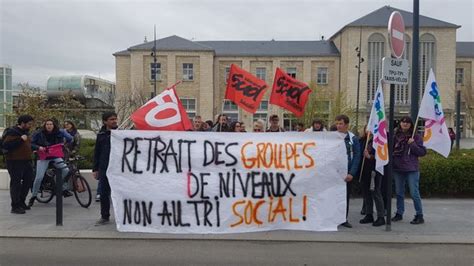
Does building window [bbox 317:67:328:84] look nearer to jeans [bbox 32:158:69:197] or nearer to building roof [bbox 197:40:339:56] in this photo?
building roof [bbox 197:40:339:56]

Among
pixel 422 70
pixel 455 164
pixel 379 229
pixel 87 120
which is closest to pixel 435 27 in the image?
pixel 422 70

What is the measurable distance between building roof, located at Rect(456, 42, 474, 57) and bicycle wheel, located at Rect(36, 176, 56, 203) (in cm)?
6480

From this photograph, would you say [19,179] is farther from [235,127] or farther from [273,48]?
[273,48]

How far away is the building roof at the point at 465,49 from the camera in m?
63.2

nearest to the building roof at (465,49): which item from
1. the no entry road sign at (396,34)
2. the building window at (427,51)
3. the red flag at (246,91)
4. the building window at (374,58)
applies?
the building window at (427,51)

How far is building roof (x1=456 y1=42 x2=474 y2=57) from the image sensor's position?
6317 centimetres

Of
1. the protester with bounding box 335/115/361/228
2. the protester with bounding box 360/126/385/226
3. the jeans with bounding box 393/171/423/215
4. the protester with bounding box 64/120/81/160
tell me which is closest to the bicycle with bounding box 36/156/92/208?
the protester with bounding box 64/120/81/160

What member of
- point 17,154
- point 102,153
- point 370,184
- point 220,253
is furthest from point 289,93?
point 17,154

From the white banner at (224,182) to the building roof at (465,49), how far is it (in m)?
64.3

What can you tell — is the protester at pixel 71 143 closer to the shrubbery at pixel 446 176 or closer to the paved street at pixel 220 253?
the paved street at pixel 220 253

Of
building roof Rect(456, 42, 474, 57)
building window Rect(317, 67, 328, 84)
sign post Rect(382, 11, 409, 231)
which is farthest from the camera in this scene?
building roof Rect(456, 42, 474, 57)

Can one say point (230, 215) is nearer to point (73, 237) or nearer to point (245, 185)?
point (245, 185)

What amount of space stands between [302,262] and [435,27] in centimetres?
5973

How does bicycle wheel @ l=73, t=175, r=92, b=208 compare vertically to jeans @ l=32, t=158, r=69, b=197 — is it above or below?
below
